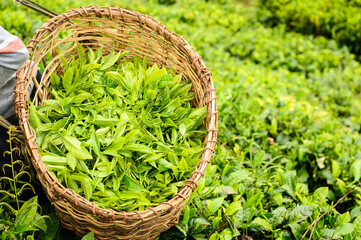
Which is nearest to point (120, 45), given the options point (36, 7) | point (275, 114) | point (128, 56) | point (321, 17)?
point (128, 56)

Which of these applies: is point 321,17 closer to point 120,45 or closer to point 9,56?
point 120,45

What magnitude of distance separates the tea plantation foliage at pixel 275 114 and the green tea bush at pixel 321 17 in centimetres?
1

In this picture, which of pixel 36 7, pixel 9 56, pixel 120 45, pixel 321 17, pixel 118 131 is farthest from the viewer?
pixel 321 17

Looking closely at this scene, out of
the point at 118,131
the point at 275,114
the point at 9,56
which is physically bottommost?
the point at 275,114

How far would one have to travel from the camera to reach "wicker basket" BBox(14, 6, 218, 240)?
1.15 m

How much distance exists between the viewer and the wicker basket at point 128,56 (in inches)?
45.4

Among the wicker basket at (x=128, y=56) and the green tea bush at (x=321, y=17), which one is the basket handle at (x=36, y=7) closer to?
the wicker basket at (x=128, y=56)

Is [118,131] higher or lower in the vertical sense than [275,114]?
higher

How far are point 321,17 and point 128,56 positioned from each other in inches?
149

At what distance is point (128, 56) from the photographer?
6.21 feet

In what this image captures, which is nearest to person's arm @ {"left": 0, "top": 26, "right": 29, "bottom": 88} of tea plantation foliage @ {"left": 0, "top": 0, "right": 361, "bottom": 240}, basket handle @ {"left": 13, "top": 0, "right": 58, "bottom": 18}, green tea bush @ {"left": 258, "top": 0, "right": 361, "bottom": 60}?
basket handle @ {"left": 13, "top": 0, "right": 58, "bottom": 18}

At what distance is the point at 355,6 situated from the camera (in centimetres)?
483

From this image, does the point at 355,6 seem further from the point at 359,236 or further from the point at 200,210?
the point at 200,210

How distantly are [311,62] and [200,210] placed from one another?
2933 mm
